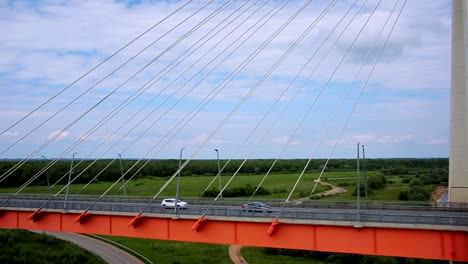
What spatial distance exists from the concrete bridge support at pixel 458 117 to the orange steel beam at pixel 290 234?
8054mm

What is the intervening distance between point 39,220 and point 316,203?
1677cm

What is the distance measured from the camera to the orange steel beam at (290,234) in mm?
20828

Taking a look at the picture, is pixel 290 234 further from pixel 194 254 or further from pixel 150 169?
pixel 150 169

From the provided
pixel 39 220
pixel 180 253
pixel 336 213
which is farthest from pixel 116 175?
pixel 336 213

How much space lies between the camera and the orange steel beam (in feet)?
68.3

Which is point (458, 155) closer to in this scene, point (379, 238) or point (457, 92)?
point (457, 92)

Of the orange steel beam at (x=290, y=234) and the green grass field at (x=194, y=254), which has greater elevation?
the orange steel beam at (x=290, y=234)

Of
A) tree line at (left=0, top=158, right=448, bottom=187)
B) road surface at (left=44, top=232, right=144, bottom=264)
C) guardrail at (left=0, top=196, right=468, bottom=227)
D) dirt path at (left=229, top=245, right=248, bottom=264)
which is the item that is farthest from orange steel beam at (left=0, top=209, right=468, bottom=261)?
tree line at (left=0, top=158, right=448, bottom=187)

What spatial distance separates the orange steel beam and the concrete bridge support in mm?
8054

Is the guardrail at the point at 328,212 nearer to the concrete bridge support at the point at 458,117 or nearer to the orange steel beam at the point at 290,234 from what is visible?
the orange steel beam at the point at 290,234

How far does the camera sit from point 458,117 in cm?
2823

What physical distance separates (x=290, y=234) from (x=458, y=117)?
39.4ft

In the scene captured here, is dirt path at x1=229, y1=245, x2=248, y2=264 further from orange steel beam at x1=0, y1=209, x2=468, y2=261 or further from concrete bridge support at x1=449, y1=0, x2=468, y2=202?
concrete bridge support at x1=449, y1=0, x2=468, y2=202

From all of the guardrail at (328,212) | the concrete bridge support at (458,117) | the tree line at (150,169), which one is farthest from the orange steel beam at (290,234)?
the tree line at (150,169)
